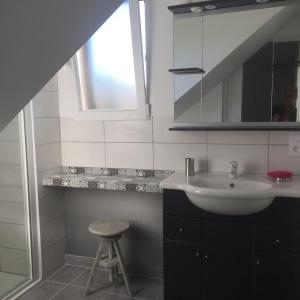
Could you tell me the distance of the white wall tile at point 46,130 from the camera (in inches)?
96.3

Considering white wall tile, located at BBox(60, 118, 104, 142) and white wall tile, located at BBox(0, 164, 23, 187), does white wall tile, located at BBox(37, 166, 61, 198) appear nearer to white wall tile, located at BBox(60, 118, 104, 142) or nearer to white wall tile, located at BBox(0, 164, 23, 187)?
white wall tile, located at BBox(0, 164, 23, 187)

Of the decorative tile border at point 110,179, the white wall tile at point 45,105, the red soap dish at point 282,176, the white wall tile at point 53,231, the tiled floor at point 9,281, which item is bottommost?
the tiled floor at point 9,281

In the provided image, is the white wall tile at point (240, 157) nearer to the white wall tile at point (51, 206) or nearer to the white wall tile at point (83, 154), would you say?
the white wall tile at point (83, 154)

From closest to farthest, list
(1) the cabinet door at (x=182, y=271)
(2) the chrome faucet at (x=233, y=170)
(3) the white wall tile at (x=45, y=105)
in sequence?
(1) the cabinet door at (x=182, y=271)
(2) the chrome faucet at (x=233, y=170)
(3) the white wall tile at (x=45, y=105)

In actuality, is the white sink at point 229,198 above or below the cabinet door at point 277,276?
above

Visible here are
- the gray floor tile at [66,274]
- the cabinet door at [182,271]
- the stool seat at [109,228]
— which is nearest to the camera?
the cabinet door at [182,271]

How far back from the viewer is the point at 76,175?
8.53ft

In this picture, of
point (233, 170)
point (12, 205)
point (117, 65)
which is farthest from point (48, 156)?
point (233, 170)

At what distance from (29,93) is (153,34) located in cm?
99

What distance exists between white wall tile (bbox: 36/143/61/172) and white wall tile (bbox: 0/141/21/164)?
0.45 ft

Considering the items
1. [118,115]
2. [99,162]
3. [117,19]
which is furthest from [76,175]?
[117,19]

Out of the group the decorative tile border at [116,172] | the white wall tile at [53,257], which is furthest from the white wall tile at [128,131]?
the white wall tile at [53,257]

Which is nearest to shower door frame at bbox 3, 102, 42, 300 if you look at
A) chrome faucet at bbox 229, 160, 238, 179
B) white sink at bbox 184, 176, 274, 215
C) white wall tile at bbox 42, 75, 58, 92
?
white wall tile at bbox 42, 75, 58, 92

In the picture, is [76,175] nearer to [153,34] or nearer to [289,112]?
[153,34]
